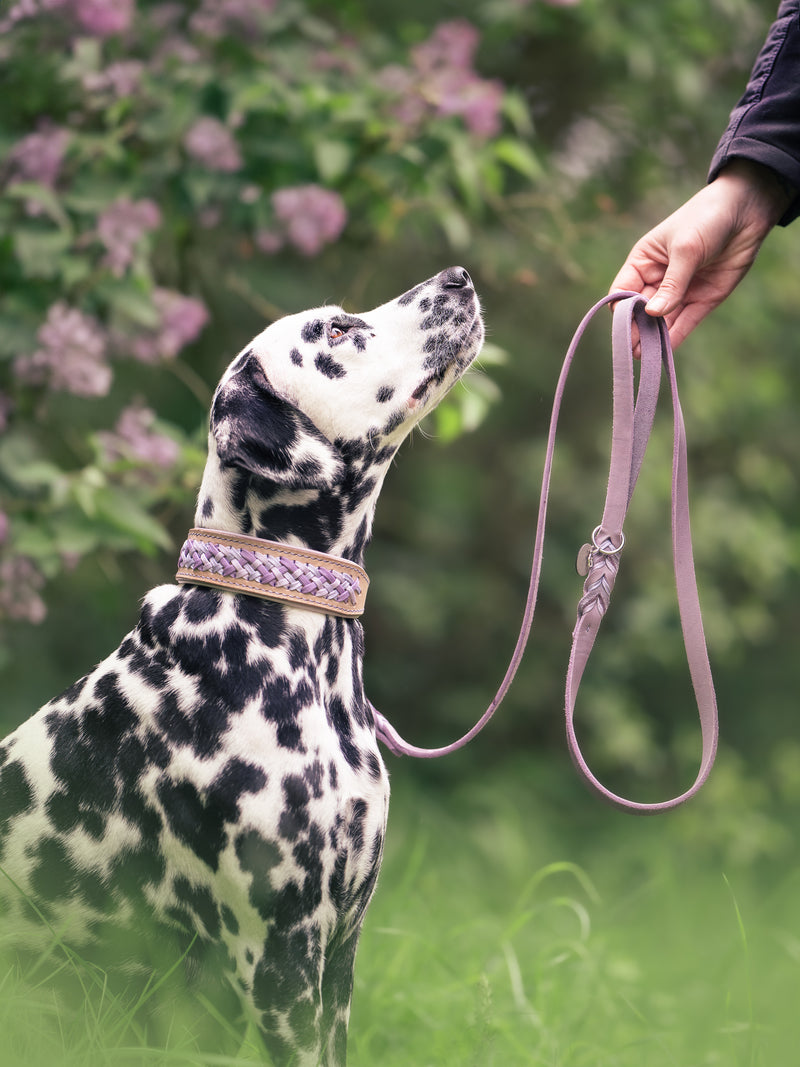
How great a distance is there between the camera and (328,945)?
7.30 feet

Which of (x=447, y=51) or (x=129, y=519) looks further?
(x=447, y=51)

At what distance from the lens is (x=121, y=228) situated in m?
3.53

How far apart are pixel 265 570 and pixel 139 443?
1.52 metres

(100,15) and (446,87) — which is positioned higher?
(100,15)

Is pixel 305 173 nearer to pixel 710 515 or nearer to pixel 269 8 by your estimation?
pixel 269 8

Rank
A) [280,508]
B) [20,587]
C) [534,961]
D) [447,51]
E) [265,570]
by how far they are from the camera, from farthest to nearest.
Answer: [447,51], [20,587], [534,961], [280,508], [265,570]

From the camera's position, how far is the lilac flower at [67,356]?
3.43 metres

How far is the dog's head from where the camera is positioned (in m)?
2.25

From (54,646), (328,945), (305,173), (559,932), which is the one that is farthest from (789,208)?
(54,646)

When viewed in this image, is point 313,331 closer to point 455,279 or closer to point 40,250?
point 455,279

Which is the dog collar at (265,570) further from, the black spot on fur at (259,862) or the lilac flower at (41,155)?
the lilac flower at (41,155)

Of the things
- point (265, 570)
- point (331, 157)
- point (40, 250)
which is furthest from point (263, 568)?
point (331, 157)

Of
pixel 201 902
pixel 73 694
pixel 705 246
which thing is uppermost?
pixel 705 246

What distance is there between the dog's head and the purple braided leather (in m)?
0.18
